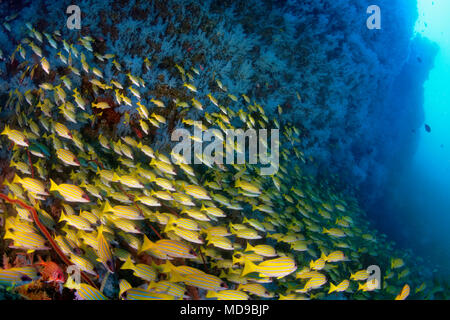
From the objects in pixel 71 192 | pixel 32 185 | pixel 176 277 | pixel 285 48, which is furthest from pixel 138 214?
pixel 285 48

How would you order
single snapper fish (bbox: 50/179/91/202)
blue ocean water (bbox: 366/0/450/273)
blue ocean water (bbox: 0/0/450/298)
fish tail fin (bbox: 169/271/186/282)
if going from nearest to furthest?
1. fish tail fin (bbox: 169/271/186/282)
2. single snapper fish (bbox: 50/179/91/202)
3. blue ocean water (bbox: 0/0/450/298)
4. blue ocean water (bbox: 366/0/450/273)

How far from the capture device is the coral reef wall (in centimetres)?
686

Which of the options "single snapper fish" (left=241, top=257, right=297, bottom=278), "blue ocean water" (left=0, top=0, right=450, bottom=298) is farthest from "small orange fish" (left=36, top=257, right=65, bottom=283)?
"single snapper fish" (left=241, top=257, right=297, bottom=278)

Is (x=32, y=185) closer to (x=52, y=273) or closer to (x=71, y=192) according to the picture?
(x=71, y=192)

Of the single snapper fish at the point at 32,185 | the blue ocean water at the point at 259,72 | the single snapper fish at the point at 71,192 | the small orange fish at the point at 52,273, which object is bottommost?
the small orange fish at the point at 52,273

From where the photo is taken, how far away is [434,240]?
73.2 feet

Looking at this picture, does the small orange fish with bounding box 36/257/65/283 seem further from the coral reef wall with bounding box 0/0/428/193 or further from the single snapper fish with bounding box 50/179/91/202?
the coral reef wall with bounding box 0/0/428/193

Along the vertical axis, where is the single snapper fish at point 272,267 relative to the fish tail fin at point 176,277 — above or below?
above

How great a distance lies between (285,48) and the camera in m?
9.21

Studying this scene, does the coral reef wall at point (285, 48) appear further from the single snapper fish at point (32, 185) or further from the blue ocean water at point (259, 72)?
the single snapper fish at point (32, 185)

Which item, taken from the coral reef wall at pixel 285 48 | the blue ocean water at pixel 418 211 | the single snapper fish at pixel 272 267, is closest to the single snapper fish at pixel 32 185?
the single snapper fish at pixel 272 267

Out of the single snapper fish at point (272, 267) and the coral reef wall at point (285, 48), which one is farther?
the coral reef wall at point (285, 48)

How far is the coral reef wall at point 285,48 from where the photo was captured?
686cm
